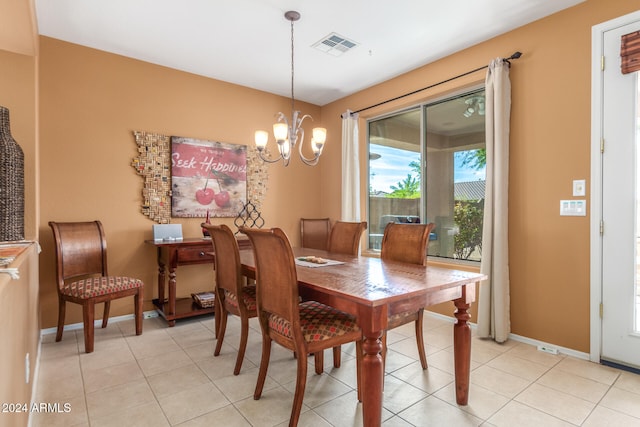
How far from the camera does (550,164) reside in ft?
8.83

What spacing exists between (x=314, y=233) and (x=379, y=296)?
9.97ft

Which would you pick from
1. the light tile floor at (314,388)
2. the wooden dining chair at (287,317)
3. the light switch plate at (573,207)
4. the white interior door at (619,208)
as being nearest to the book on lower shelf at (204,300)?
the light tile floor at (314,388)

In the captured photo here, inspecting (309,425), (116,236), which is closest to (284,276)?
(309,425)

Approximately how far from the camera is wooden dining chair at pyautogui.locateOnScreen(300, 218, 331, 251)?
4508 mm

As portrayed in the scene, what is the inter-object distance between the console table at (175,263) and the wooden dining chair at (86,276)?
29cm

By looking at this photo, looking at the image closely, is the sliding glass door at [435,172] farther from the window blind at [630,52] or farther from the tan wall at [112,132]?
the tan wall at [112,132]

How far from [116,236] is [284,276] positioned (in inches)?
95.3

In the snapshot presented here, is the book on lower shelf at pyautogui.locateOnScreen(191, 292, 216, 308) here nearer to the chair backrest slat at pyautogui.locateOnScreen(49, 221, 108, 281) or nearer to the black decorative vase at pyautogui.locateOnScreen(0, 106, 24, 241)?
the chair backrest slat at pyautogui.locateOnScreen(49, 221, 108, 281)

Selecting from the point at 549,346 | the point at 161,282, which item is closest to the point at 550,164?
the point at 549,346

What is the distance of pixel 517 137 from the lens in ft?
9.45

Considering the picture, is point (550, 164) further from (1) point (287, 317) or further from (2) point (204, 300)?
(2) point (204, 300)

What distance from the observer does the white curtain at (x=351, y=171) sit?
14.2ft

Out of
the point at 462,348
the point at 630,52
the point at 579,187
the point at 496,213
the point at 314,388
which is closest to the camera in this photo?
the point at 462,348

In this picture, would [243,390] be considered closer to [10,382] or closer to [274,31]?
[10,382]
